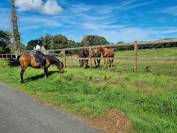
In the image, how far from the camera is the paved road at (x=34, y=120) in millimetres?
8328

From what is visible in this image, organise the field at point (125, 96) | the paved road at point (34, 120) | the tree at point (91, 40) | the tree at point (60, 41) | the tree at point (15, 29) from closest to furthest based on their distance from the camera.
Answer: the paved road at point (34, 120) < the field at point (125, 96) < the tree at point (15, 29) < the tree at point (60, 41) < the tree at point (91, 40)

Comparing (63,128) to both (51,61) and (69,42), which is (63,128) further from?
(69,42)

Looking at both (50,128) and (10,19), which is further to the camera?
(10,19)

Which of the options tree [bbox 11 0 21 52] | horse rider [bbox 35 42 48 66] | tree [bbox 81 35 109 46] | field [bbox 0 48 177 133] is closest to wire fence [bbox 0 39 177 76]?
field [bbox 0 48 177 133]

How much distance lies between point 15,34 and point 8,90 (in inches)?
903

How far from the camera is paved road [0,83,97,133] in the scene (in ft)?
27.3

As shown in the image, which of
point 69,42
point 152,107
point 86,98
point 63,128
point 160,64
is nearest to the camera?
point 63,128

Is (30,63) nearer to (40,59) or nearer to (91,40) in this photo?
(40,59)

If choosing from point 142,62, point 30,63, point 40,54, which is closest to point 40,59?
point 40,54

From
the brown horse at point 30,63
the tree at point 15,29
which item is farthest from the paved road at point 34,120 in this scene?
the tree at point 15,29

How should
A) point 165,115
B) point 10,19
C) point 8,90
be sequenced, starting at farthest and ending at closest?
point 10,19
point 8,90
point 165,115

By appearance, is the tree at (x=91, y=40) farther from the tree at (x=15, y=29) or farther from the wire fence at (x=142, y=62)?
the wire fence at (x=142, y=62)

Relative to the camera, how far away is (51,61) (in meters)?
20.8

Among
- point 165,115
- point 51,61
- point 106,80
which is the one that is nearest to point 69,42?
point 51,61
